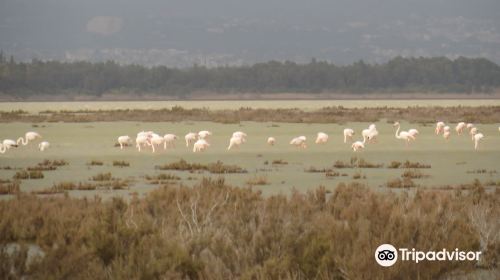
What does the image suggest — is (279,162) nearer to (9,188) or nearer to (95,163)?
(95,163)

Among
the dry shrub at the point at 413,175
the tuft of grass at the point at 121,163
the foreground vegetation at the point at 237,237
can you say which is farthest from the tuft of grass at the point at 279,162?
the foreground vegetation at the point at 237,237

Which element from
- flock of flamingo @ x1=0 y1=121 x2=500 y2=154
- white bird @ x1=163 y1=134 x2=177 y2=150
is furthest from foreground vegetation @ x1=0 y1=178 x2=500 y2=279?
white bird @ x1=163 y1=134 x2=177 y2=150

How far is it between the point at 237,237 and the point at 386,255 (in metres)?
1.77

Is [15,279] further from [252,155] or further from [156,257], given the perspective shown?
[252,155]

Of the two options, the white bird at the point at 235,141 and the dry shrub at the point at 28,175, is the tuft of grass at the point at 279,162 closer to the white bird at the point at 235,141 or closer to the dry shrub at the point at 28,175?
the white bird at the point at 235,141

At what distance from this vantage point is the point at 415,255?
907 centimetres

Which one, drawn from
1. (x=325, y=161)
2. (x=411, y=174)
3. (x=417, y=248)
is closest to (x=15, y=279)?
(x=417, y=248)

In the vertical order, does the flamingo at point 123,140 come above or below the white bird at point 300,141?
above

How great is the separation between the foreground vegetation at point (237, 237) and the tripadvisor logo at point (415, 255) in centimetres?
7

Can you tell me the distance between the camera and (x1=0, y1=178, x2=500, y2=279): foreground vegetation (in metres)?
8.75

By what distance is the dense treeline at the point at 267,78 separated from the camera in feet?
420

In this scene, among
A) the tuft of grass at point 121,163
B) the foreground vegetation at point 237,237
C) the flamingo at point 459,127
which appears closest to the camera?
the foreground vegetation at point 237,237

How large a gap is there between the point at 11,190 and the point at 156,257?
7.41 metres

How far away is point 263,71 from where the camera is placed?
140m
